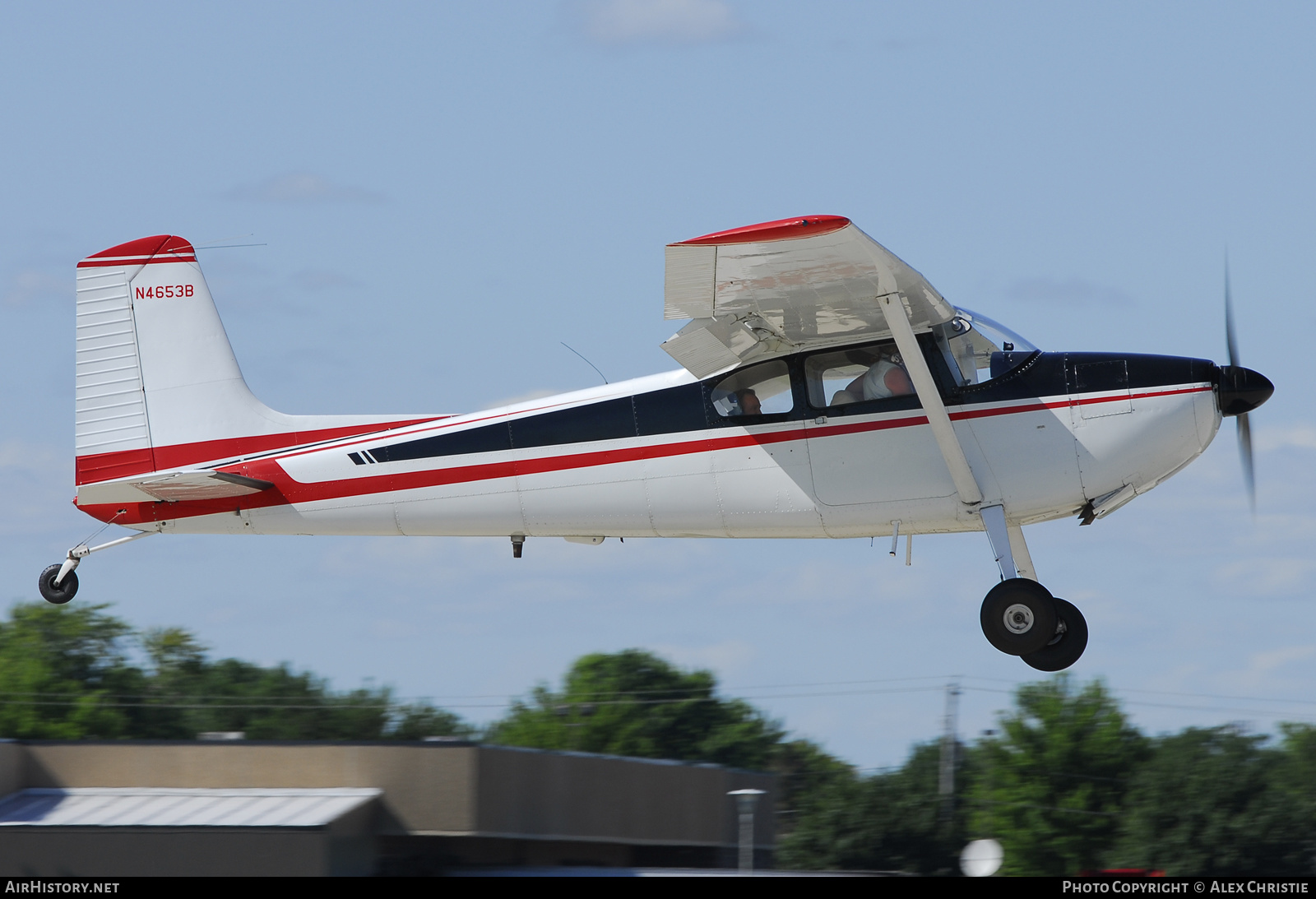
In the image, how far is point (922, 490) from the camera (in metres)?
10.9

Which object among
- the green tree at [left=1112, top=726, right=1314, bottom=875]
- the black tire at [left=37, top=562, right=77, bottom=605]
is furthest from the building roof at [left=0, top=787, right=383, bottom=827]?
the green tree at [left=1112, top=726, right=1314, bottom=875]

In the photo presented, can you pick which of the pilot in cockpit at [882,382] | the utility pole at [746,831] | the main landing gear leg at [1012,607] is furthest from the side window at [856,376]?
the utility pole at [746,831]

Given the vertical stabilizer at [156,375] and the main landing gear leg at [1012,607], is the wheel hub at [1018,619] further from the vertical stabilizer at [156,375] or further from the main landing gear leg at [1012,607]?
the vertical stabilizer at [156,375]

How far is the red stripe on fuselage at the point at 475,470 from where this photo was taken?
10828 millimetres

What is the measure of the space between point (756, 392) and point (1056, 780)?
1505 inches

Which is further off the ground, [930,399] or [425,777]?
[930,399]

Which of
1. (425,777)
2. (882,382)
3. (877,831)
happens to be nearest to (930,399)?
(882,382)

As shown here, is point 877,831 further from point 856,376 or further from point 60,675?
point 856,376

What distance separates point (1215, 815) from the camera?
4134cm

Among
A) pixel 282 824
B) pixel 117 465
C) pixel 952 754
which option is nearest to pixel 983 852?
pixel 282 824

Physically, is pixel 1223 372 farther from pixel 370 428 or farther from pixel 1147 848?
pixel 1147 848

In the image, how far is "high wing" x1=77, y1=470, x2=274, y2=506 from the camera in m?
11.8

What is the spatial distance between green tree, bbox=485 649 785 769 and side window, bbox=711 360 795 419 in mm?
33724

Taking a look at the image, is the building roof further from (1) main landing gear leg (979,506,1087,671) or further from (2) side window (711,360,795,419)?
(1) main landing gear leg (979,506,1087,671)
